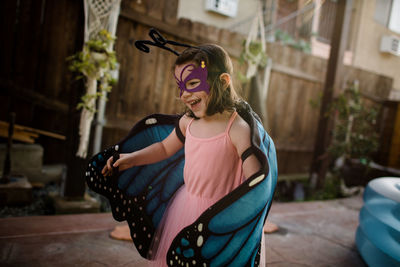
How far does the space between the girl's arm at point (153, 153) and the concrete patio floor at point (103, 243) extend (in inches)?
36.8

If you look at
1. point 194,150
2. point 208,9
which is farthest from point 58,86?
point 208,9

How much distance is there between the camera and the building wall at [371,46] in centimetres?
1120

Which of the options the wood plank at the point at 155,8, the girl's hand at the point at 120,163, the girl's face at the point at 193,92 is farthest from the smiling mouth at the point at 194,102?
the wood plank at the point at 155,8

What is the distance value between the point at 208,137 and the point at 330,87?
4.08 metres

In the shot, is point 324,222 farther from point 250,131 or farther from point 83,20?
point 83,20

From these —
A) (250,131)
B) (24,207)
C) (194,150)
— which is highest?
(250,131)

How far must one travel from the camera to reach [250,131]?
4.44 feet

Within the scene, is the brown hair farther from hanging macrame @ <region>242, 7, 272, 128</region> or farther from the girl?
hanging macrame @ <region>242, 7, 272, 128</region>

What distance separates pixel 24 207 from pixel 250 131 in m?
2.79

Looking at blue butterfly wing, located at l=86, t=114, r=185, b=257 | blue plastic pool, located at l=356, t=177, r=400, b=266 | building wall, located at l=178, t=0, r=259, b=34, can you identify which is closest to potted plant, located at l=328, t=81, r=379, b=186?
blue plastic pool, located at l=356, t=177, r=400, b=266

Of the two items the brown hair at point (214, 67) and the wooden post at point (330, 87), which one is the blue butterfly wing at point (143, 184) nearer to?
the brown hair at point (214, 67)

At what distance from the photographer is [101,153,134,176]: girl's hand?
1587mm

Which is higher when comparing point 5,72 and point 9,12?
point 9,12

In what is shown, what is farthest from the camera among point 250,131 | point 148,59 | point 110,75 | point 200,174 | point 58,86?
point 148,59
